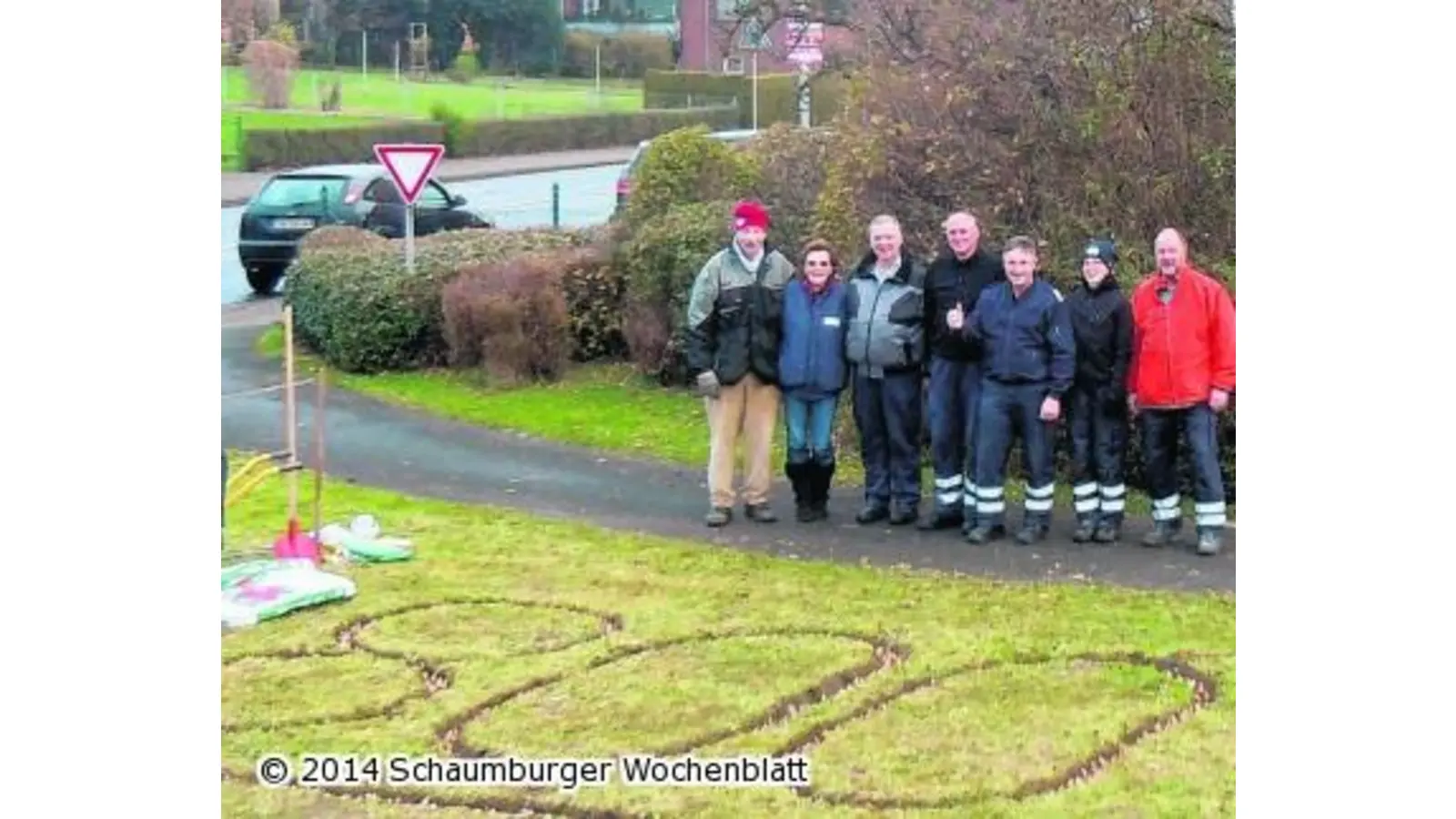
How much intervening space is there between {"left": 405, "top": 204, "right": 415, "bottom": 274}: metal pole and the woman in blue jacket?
282 cm

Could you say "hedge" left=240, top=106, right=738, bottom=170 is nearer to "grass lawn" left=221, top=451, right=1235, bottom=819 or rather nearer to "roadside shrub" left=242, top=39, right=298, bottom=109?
"roadside shrub" left=242, top=39, right=298, bottom=109

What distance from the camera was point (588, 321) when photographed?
46.3ft

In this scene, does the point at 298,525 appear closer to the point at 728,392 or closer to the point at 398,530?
the point at 398,530

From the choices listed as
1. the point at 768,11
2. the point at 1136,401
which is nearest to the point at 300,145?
the point at 768,11

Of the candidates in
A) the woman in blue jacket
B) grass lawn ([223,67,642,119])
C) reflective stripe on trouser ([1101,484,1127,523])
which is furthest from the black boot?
grass lawn ([223,67,642,119])

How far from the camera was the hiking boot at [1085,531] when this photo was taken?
10570mm

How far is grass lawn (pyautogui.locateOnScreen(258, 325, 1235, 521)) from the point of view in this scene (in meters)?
12.4

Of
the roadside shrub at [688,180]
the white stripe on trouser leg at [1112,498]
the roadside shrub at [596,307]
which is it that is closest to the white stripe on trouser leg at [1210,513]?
the white stripe on trouser leg at [1112,498]

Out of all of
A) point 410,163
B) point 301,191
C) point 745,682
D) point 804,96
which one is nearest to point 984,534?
point 745,682

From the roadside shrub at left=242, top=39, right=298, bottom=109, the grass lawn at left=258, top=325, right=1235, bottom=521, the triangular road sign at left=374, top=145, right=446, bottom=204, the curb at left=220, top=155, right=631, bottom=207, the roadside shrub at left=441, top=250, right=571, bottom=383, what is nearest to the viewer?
the roadside shrub at left=242, top=39, right=298, bottom=109

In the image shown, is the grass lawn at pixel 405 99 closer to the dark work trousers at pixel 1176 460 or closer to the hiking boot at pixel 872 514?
the hiking boot at pixel 872 514

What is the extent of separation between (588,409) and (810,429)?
107 inches

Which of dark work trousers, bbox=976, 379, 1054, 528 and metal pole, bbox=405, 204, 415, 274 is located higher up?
metal pole, bbox=405, 204, 415, 274

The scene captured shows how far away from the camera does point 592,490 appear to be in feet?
38.2
